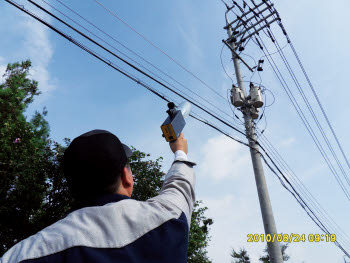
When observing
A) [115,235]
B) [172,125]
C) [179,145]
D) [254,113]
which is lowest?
[115,235]

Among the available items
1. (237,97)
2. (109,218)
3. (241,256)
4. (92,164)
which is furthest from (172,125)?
(241,256)

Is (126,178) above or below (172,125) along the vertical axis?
below

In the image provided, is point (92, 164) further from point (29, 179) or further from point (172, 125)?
point (29, 179)

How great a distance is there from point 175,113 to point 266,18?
957 cm

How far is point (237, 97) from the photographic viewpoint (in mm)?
8984

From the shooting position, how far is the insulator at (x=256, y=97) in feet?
29.2

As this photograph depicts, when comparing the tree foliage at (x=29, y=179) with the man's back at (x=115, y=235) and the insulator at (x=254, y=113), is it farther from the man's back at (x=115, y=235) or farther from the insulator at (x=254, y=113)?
the man's back at (x=115, y=235)

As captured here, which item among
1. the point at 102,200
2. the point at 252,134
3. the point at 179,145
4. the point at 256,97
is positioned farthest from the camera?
the point at 256,97

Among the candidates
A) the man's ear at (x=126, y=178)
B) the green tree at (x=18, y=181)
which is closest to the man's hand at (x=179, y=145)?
the man's ear at (x=126, y=178)

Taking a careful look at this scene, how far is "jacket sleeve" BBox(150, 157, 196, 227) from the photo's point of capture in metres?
1.19

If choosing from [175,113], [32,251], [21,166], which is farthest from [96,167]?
[21,166]

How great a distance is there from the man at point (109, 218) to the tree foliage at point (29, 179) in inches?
453

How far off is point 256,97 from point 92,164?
8351mm

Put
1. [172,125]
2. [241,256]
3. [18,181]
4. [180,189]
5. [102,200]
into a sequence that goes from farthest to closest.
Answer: [241,256] < [18,181] < [172,125] < [180,189] < [102,200]
